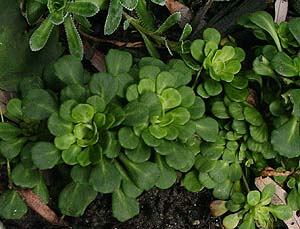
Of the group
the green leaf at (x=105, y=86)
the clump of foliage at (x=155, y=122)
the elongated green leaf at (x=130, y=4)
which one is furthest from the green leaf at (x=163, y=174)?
the elongated green leaf at (x=130, y=4)

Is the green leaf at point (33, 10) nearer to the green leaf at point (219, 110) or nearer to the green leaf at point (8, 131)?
the green leaf at point (8, 131)

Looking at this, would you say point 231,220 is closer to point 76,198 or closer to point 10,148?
point 76,198

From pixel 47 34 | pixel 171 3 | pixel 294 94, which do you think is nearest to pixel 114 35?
pixel 171 3

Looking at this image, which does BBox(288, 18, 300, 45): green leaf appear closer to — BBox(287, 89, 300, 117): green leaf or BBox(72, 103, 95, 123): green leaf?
BBox(287, 89, 300, 117): green leaf

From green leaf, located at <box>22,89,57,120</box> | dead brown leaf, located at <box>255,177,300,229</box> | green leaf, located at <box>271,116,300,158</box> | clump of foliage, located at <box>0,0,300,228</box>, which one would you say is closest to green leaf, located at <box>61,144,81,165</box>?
clump of foliage, located at <box>0,0,300,228</box>

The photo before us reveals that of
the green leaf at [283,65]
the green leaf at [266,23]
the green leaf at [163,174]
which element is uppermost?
the green leaf at [266,23]
